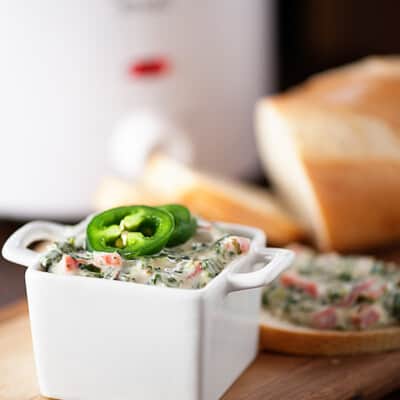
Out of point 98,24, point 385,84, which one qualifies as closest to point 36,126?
point 98,24

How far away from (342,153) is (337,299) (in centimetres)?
70

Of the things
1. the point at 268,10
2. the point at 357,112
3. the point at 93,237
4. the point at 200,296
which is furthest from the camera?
the point at 268,10

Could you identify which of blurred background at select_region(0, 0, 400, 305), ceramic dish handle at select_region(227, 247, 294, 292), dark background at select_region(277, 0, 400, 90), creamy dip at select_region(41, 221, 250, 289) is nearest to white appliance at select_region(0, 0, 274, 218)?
blurred background at select_region(0, 0, 400, 305)

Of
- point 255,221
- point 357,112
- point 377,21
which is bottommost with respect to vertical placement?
point 255,221

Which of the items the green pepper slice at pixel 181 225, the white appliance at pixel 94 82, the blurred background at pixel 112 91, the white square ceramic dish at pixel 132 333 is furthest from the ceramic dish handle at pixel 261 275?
the white appliance at pixel 94 82

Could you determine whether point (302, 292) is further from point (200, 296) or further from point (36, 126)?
point (36, 126)

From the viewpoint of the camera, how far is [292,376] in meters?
1.44

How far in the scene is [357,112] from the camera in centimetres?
233

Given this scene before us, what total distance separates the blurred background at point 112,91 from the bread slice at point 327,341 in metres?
0.65

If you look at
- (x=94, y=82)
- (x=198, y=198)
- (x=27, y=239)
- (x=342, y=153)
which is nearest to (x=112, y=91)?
(x=94, y=82)

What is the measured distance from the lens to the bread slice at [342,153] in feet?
6.96

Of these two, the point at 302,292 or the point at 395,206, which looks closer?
the point at 302,292

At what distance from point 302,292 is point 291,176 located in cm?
77

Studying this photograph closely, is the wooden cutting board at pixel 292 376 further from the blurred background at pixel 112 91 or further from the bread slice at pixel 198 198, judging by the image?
the bread slice at pixel 198 198
